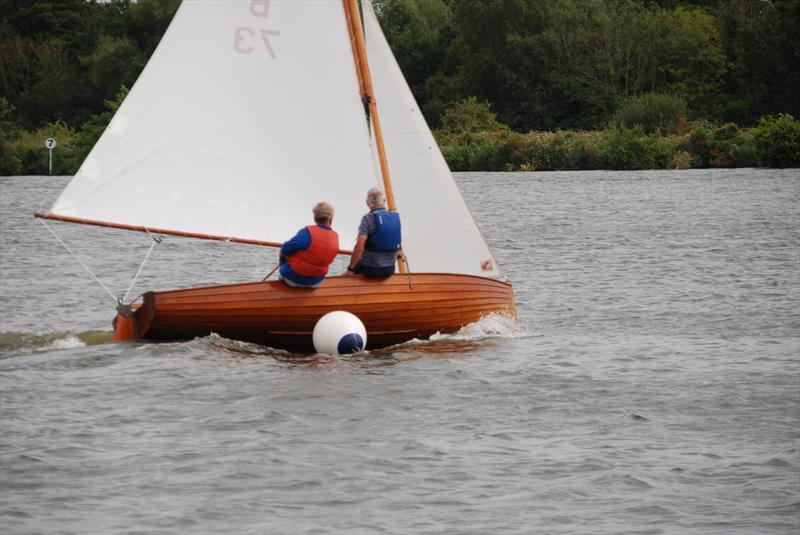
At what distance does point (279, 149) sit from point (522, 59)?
70.1m

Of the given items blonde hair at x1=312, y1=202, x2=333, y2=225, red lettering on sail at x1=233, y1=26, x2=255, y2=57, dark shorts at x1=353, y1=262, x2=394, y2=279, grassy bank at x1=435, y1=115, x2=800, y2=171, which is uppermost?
red lettering on sail at x1=233, y1=26, x2=255, y2=57

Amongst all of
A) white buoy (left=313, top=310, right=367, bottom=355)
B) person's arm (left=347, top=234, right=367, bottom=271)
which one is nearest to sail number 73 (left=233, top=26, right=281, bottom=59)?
person's arm (left=347, top=234, right=367, bottom=271)

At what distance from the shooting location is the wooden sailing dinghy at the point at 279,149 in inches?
614

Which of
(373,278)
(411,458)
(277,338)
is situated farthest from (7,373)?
(411,458)

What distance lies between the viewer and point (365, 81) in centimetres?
1623

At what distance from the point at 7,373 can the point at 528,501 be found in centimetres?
666

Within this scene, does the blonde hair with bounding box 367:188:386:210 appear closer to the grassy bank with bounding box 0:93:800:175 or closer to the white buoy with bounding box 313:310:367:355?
the white buoy with bounding box 313:310:367:355

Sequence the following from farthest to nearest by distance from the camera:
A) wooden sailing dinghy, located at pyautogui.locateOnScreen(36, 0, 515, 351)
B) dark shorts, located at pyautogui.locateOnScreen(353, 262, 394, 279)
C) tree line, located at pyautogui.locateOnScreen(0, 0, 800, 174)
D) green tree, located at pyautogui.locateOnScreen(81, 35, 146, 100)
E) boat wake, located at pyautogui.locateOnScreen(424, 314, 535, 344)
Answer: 1. green tree, located at pyautogui.locateOnScreen(81, 35, 146, 100)
2. tree line, located at pyautogui.locateOnScreen(0, 0, 800, 174)
3. boat wake, located at pyautogui.locateOnScreen(424, 314, 535, 344)
4. wooden sailing dinghy, located at pyautogui.locateOnScreen(36, 0, 515, 351)
5. dark shorts, located at pyautogui.locateOnScreen(353, 262, 394, 279)

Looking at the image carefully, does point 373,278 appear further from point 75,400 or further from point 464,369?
point 75,400

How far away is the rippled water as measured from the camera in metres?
10.0

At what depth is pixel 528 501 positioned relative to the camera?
1023 centimetres

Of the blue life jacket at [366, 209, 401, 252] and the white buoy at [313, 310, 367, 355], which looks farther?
the blue life jacket at [366, 209, 401, 252]

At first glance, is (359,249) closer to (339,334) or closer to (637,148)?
(339,334)

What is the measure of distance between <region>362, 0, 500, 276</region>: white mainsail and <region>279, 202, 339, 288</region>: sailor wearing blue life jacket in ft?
6.54
